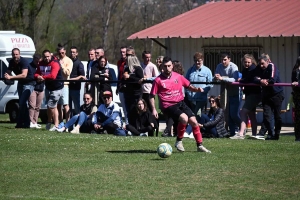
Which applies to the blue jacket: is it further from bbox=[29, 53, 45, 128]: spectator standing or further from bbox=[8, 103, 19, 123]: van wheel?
bbox=[8, 103, 19, 123]: van wheel

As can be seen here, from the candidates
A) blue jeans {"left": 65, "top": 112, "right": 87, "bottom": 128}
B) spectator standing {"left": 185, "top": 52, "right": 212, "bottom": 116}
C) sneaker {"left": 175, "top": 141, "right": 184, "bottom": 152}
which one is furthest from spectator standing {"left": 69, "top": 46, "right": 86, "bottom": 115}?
sneaker {"left": 175, "top": 141, "right": 184, "bottom": 152}

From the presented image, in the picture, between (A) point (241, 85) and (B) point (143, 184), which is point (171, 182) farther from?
(A) point (241, 85)

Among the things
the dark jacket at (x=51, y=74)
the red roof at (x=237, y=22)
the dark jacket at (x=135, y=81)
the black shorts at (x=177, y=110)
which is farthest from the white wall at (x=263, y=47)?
the black shorts at (x=177, y=110)

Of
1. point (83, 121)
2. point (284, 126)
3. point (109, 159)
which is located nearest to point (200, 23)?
point (284, 126)

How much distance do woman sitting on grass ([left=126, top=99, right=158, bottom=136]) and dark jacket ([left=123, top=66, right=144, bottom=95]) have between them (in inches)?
26.6

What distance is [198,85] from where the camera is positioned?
19.6 meters

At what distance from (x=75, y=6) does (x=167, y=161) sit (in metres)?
49.6

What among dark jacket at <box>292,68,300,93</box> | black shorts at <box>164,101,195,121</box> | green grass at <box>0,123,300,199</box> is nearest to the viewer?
green grass at <box>0,123,300,199</box>

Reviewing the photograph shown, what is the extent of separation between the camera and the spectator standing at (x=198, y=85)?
19469mm

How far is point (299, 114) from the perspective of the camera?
58.5ft

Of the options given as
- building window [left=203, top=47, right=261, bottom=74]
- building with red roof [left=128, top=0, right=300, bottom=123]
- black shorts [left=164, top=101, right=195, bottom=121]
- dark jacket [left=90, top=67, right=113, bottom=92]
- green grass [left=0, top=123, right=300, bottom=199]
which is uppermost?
building with red roof [left=128, top=0, right=300, bottom=123]

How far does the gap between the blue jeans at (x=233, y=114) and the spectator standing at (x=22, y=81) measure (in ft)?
17.5

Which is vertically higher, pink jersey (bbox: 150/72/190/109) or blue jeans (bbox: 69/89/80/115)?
pink jersey (bbox: 150/72/190/109)

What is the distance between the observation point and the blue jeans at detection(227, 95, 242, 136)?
759 inches
